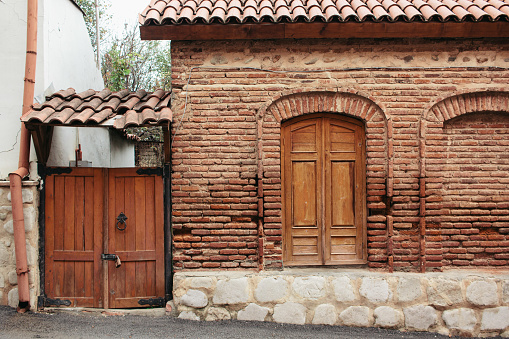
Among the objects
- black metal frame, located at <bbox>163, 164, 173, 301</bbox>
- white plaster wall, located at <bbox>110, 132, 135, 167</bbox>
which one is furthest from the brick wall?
white plaster wall, located at <bbox>110, 132, 135, 167</bbox>

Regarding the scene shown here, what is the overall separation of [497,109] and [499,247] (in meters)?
1.84

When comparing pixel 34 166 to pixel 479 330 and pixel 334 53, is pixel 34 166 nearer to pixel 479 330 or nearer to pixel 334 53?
pixel 334 53

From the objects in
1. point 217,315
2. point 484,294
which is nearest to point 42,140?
point 217,315

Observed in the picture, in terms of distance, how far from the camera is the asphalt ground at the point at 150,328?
4.49 meters

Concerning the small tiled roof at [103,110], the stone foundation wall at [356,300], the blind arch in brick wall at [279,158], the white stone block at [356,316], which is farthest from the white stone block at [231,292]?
the small tiled roof at [103,110]

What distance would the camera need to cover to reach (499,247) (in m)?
5.05

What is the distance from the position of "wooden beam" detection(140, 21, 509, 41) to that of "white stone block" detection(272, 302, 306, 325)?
3.46m

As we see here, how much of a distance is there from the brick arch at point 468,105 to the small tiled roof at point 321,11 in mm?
946

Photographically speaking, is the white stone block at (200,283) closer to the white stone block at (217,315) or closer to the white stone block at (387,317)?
the white stone block at (217,315)

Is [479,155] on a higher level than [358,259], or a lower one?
higher

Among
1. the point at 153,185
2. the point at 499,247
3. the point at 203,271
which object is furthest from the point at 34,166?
the point at 499,247

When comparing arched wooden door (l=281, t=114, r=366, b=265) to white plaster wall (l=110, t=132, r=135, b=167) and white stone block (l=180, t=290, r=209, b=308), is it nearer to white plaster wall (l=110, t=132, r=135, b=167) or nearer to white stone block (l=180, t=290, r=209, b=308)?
white stone block (l=180, t=290, r=209, b=308)

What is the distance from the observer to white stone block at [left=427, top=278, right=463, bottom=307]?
480 cm

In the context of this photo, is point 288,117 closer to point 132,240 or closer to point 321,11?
point 321,11
